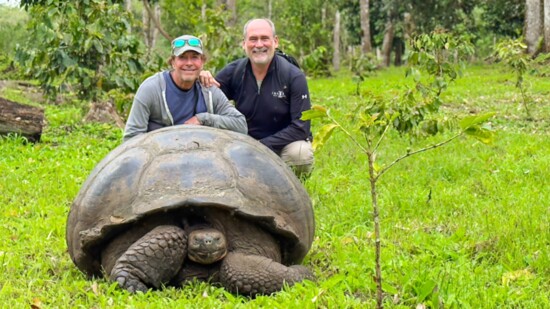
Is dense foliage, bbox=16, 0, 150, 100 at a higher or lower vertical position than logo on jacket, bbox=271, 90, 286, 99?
higher

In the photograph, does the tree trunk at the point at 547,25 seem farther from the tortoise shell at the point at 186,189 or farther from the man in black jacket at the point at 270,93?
the tortoise shell at the point at 186,189

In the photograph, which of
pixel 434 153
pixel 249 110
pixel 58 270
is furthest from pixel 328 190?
pixel 58 270

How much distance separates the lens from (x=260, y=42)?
5.04 meters

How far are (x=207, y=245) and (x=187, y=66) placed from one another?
A: 1484mm

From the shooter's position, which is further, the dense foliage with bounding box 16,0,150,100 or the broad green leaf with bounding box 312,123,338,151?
the dense foliage with bounding box 16,0,150,100

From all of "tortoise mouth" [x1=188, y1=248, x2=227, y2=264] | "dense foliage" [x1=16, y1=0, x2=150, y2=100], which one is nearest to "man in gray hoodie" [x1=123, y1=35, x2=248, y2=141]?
"tortoise mouth" [x1=188, y1=248, x2=227, y2=264]

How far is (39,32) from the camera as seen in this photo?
8.54m

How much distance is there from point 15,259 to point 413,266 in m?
2.01

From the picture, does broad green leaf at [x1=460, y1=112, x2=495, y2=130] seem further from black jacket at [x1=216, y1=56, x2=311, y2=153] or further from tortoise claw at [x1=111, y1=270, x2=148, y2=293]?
black jacket at [x1=216, y1=56, x2=311, y2=153]

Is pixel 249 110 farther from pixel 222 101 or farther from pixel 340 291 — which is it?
pixel 340 291

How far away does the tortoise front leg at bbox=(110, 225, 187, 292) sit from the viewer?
3.04m

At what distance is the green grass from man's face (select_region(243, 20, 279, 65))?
2.74 feet

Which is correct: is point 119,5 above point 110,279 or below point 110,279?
above

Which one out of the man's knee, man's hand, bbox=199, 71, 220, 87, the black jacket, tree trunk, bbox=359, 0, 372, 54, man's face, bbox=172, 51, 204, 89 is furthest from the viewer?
tree trunk, bbox=359, 0, 372, 54
